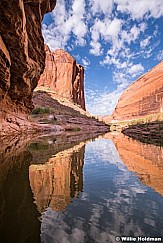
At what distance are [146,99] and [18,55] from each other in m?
90.9

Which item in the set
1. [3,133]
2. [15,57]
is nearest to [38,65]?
[15,57]

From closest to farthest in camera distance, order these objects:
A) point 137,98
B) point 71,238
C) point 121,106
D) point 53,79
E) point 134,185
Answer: point 71,238 < point 134,185 < point 53,79 < point 137,98 < point 121,106

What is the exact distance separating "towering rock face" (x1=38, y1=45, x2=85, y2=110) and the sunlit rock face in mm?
78873

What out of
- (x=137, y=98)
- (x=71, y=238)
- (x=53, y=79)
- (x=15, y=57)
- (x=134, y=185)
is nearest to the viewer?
(x=71, y=238)

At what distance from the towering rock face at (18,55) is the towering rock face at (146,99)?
76.8 m

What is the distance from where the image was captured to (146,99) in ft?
330

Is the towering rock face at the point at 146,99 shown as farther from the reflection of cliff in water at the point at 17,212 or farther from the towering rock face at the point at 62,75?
the reflection of cliff in water at the point at 17,212

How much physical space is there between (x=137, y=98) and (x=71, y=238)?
112m

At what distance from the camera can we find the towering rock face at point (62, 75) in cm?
8750

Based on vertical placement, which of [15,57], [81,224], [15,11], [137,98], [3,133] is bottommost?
[81,224]

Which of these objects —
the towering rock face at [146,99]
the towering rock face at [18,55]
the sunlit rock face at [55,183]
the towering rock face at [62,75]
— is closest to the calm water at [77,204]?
the sunlit rock face at [55,183]

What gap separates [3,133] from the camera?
18.5 meters

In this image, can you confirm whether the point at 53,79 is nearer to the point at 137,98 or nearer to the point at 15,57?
the point at 137,98

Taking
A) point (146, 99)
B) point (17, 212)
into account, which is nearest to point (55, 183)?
point (17, 212)
